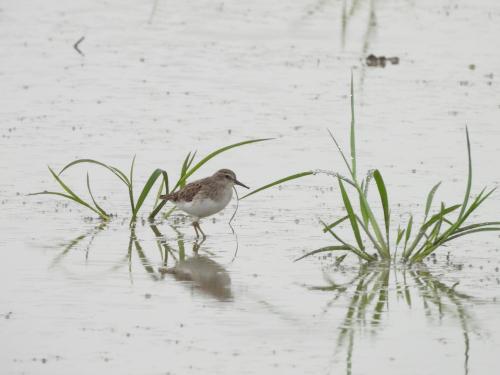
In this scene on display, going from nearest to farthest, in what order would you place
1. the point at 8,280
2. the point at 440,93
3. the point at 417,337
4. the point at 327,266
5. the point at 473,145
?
the point at 417,337 → the point at 8,280 → the point at 327,266 → the point at 473,145 → the point at 440,93

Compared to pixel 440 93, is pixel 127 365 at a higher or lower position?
lower

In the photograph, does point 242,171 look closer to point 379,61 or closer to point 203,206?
point 203,206

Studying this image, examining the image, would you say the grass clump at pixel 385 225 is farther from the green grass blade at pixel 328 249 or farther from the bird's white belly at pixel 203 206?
the bird's white belly at pixel 203 206

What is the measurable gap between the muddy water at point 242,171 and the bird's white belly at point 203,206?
219 mm

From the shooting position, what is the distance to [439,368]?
7.79 metres

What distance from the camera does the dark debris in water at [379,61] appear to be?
20.0 m

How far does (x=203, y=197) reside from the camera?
11.6m

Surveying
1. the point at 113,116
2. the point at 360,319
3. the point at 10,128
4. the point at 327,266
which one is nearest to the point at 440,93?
the point at 113,116

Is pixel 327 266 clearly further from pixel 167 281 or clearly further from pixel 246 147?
pixel 246 147

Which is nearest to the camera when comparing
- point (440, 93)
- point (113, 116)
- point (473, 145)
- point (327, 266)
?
point (327, 266)

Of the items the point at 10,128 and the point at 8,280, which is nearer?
the point at 8,280

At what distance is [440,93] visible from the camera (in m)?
18.1

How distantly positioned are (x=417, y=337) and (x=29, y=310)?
2.79m

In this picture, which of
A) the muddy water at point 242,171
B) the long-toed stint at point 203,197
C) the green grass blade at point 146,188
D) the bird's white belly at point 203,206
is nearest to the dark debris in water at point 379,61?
the muddy water at point 242,171
